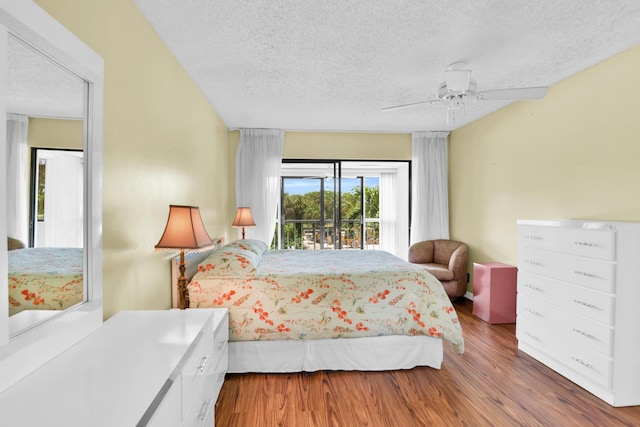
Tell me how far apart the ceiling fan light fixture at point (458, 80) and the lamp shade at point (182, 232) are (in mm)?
2186

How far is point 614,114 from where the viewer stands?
8.34 ft

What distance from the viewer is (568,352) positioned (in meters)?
2.43

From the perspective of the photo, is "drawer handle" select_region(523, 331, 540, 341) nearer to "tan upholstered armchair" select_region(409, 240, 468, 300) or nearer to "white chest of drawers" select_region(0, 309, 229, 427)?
"tan upholstered armchair" select_region(409, 240, 468, 300)

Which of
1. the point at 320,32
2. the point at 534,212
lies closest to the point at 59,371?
the point at 320,32

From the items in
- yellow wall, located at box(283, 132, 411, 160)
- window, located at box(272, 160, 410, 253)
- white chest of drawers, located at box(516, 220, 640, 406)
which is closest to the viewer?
white chest of drawers, located at box(516, 220, 640, 406)

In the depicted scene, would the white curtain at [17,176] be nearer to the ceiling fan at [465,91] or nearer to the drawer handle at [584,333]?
the ceiling fan at [465,91]

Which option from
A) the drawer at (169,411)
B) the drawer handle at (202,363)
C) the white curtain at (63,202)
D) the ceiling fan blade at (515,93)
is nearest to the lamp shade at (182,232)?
the white curtain at (63,202)

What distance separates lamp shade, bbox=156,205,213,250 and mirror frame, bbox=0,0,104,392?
430mm

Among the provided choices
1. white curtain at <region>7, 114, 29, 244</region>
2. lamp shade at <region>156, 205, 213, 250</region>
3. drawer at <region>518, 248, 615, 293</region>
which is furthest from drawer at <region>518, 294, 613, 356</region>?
white curtain at <region>7, 114, 29, 244</region>

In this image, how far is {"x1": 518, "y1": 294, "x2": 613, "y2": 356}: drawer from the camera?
2174 mm

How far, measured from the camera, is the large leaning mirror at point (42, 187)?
1.08 metres

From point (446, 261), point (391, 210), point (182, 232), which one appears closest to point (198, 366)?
point (182, 232)

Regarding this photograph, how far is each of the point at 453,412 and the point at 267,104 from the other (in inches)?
132

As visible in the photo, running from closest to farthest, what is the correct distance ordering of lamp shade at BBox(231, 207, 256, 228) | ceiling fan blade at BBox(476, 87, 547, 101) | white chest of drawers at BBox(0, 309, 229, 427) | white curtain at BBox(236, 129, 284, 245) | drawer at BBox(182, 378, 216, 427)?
white chest of drawers at BBox(0, 309, 229, 427) → drawer at BBox(182, 378, 216, 427) → ceiling fan blade at BBox(476, 87, 547, 101) → lamp shade at BBox(231, 207, 256, 228) → white curtain at BBox(236, 129, 284, 245)
